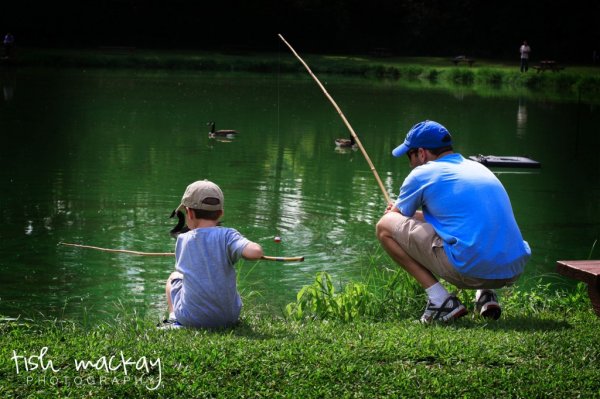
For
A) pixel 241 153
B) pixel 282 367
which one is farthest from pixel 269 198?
pixel 282 367

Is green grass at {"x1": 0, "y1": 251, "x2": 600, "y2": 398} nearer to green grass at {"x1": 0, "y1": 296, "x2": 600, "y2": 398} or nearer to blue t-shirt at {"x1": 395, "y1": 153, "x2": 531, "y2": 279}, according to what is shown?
green grass at {"x1": 0, "y1": 296, "x2": 600, "y2": 398}

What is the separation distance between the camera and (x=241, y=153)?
14.2 meters

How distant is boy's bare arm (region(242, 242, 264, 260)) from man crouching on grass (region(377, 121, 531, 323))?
84 cm

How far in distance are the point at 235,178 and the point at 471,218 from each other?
733 cm

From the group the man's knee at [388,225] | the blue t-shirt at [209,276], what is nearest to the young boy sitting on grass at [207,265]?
the blue t-shirt at [209,276]

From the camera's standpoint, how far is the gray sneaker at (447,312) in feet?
16.0

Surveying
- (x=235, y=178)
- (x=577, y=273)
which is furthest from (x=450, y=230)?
(x=235, y=178)

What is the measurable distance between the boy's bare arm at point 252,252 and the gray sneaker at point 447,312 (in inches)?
39.1

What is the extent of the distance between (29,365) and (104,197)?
21.9ft

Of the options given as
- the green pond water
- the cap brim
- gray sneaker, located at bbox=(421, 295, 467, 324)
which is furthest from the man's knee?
the green pond water

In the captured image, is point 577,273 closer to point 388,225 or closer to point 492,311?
point 492,311

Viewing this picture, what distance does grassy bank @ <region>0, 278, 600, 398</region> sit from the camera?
3.69 metres

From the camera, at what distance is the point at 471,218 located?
4.73 metres

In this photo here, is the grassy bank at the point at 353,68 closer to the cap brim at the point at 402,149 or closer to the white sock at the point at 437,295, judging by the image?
the cap brim at the point at 402,149
